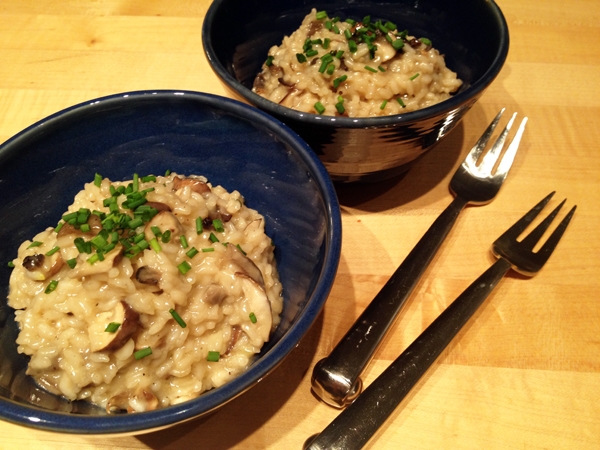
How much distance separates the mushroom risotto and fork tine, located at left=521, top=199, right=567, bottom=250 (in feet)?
3.07

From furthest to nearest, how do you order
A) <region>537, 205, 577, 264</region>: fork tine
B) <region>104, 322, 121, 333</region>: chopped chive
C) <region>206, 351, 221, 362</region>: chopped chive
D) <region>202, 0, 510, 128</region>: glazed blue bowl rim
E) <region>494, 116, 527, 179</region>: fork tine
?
<region>494, 116, 527, 179</region>: fork tine < <region>537, 205, 577, 264</region>: fork tine < <region>202, 0, 510, 128</region>: glazed blue bowl rim < <region>206, 351, 221, 362</region>: chopped chive < <region>104, 322, 121, 333</region>: chopped chive

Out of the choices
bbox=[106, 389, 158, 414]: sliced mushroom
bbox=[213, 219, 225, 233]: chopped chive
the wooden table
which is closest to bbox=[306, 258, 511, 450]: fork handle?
the wooden table

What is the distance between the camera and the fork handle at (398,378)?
122 centimetres

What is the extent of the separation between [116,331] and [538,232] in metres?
1.44

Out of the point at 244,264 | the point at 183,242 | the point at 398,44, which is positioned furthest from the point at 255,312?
the point at 398,44

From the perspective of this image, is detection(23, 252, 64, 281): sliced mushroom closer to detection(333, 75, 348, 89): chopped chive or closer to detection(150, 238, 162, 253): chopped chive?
detection(150, 238, 162, 253): chopped chive

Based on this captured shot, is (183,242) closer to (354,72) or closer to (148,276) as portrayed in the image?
(148,276)

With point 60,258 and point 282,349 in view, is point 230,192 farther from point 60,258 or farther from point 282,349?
point 282,349

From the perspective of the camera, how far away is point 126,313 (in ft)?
3.85

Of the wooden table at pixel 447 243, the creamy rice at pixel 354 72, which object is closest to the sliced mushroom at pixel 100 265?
the wooden table at pixel 447 243

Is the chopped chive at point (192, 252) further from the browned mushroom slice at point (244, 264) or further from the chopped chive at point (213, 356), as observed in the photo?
the chopped chive at point (213, 356)

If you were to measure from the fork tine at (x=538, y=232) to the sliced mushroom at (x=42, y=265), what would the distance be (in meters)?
1.50

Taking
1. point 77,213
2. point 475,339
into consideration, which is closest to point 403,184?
Answer: point 475,339

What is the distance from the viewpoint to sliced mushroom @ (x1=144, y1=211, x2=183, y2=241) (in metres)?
1.33
